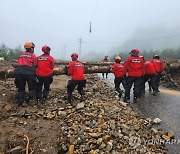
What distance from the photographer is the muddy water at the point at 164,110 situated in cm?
573

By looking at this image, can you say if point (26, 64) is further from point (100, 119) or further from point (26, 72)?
A: point (100, 119)

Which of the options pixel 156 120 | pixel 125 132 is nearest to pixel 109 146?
pixel 125 132

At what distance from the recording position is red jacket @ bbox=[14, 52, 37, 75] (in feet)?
23.2

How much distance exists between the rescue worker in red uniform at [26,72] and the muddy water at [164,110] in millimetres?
3452

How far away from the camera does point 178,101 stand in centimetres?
859

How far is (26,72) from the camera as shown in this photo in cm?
709

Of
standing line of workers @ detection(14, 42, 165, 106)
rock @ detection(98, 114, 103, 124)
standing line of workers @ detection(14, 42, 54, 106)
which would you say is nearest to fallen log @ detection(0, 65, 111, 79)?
standing line of workers @ detection(14, 42, 165, 106)

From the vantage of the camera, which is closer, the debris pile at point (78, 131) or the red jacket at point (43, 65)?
the debris pile at point (78, 131)

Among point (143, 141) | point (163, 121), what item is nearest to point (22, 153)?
point (143, 141)

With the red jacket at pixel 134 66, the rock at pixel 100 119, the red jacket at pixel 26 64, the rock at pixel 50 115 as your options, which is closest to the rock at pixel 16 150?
the rock at pixel 50 115

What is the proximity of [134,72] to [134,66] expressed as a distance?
8.6 inches

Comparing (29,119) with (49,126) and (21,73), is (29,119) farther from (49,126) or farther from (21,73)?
(21,73)

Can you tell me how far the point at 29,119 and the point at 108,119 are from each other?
2.06 m

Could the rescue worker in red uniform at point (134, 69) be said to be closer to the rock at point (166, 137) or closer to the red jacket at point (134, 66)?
the red jacket at point (134, 66)
